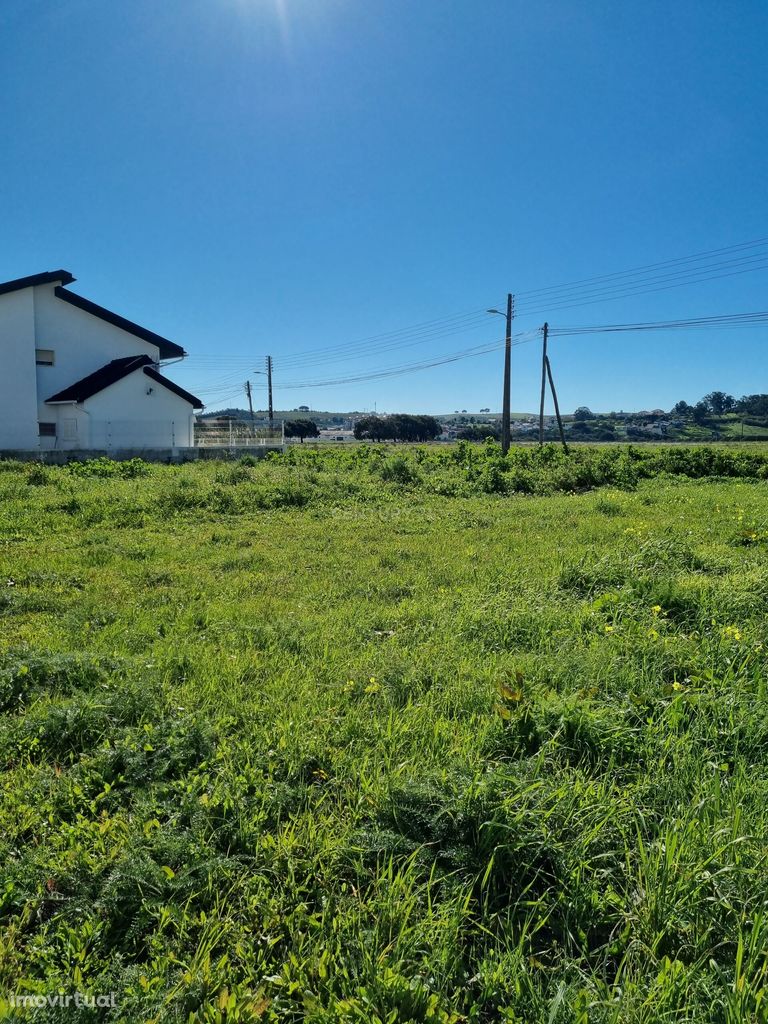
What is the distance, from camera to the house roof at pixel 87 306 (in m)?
22.6

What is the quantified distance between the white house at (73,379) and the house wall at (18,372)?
34 mm

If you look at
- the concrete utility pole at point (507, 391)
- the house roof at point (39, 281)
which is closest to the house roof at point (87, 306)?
the house roof at point (39, 281)

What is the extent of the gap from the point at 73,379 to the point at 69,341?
1607 mm

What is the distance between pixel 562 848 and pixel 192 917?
1311mm

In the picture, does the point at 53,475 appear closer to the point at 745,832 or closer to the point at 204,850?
the point at 204,850

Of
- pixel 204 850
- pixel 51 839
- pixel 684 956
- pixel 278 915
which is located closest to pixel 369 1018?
pixel 278 915

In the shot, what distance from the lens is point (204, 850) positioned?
2137 mm

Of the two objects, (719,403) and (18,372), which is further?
(719,403)

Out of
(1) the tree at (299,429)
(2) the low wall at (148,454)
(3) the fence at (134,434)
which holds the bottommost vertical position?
(2) the low wall at (148,454)

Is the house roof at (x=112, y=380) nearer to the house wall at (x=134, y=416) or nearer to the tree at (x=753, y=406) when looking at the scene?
the house wall at (x=134, y=416)

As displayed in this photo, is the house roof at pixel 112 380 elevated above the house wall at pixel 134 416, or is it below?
above

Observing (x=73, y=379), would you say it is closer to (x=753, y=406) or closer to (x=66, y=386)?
(x=66, y=386)

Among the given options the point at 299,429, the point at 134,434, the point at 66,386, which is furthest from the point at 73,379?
the point at 299,429

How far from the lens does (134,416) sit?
24.8 meters
